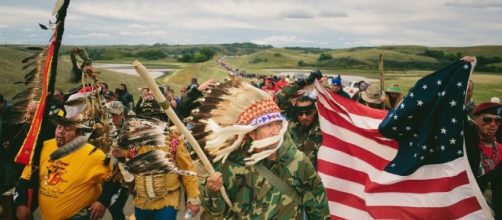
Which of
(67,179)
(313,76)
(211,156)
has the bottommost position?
(67,179)

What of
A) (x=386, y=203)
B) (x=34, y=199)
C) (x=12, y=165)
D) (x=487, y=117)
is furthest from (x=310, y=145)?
(x=12, y=165)

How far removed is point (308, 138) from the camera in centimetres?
591

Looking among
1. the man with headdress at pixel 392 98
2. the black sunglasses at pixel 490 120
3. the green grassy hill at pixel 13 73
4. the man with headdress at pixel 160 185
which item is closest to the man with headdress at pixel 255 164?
the man with headdress at pixel 160 185

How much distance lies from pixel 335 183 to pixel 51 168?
3.42 metres

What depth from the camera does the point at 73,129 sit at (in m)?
4.66

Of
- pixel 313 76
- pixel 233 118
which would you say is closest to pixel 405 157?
pixel 313 76

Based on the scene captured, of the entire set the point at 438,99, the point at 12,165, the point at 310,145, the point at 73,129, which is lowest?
the point at 12,165

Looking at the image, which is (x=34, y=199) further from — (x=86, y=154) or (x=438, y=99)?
(x=438, y=99)

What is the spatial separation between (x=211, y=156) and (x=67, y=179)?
202cm

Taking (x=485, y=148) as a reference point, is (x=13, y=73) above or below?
below

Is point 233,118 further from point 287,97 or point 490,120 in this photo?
point 490,120

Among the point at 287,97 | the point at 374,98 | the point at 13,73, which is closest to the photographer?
the point at 287,97

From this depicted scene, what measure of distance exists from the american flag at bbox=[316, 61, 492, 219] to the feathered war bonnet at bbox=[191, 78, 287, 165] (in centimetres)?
224

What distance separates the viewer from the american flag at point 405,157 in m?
4.73
